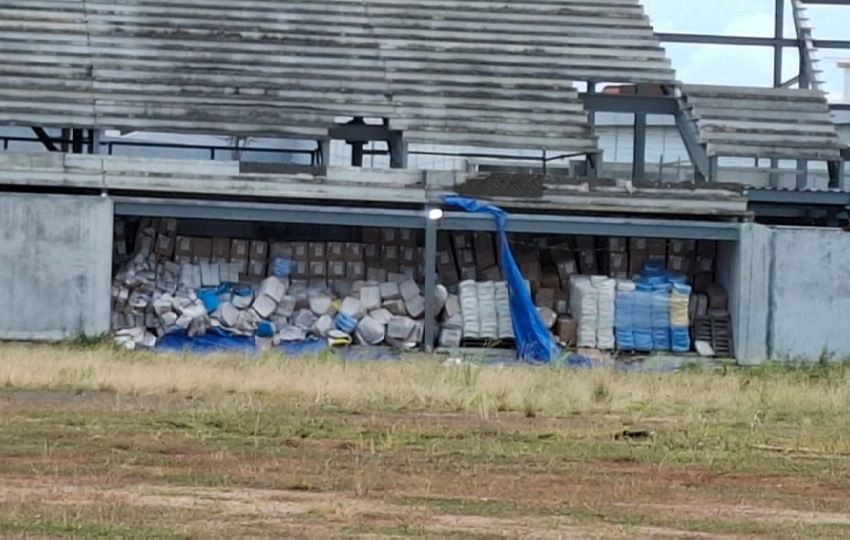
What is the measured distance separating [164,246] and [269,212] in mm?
2247

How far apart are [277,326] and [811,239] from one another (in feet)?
30.1

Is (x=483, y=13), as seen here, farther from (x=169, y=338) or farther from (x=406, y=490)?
(x=406, y=490)

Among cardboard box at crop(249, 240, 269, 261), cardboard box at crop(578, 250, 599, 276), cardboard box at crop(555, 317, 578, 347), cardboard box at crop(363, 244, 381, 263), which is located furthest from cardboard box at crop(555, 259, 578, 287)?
cardboard box at crop(249, 240, 269, 261)

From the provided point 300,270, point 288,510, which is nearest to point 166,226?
point 300,270

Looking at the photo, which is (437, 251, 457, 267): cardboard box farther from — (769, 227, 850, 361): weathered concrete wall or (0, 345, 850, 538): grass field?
(0, 345, 850, 538): grass field

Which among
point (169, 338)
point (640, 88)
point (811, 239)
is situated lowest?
point (169, 338)

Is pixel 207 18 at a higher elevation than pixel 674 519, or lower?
higher

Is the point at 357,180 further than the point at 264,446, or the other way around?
the point at 357,180

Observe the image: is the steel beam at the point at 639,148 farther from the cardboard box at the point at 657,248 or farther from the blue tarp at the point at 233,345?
the blue tarp at the point at 233,345

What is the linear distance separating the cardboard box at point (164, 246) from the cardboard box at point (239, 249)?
3.31 ft

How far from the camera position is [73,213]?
28484mm

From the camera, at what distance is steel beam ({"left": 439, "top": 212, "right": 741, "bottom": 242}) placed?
29.5 metres

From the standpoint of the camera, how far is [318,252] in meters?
30.5

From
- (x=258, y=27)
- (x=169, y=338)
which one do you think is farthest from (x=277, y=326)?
(x=258, y=27)
